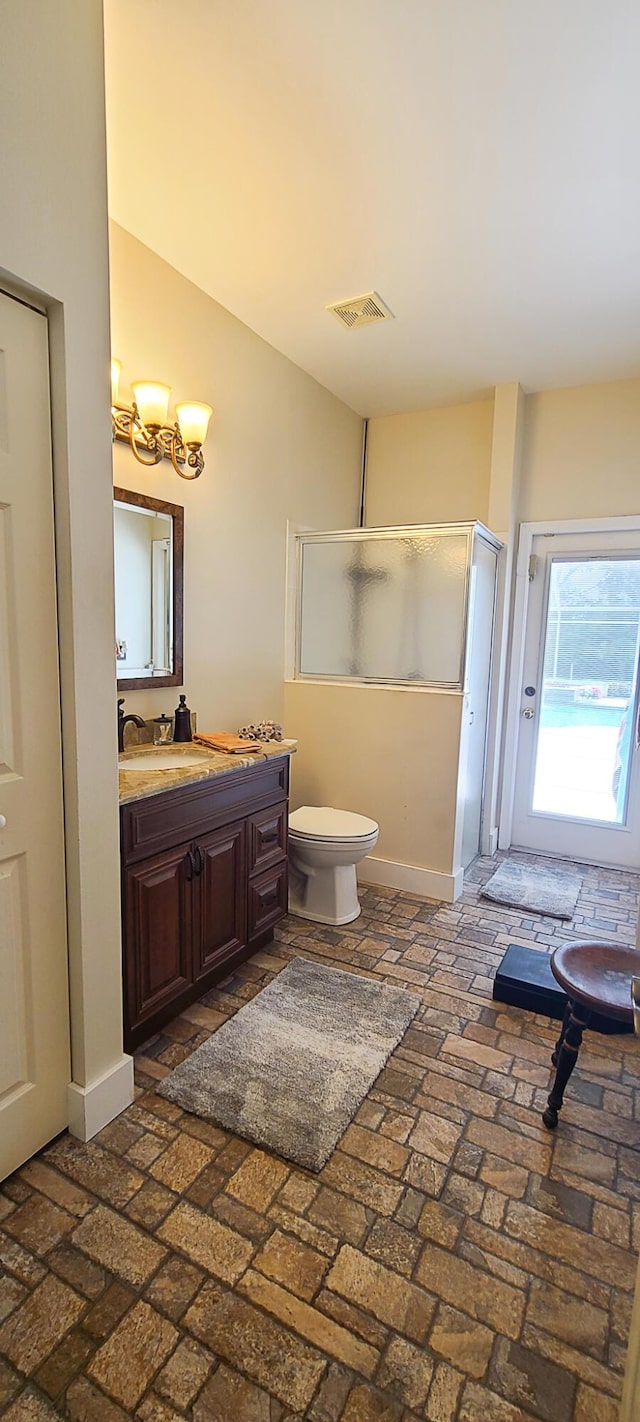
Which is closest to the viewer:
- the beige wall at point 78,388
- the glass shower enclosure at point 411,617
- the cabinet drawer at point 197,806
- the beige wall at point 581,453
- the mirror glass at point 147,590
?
the beige wall at point 78,388

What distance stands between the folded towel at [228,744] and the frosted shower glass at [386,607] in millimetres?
1008

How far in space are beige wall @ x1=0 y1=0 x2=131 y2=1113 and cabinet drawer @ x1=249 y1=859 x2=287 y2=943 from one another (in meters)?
0.80

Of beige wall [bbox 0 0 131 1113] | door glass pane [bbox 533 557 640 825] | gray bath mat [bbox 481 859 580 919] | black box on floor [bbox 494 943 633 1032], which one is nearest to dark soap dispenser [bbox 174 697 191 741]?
beige wall [bbox 0 0 131 1113]

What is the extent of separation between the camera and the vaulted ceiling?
149 cm

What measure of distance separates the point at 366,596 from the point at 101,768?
2087 millimetres

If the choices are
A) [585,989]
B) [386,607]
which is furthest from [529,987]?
[386,607]

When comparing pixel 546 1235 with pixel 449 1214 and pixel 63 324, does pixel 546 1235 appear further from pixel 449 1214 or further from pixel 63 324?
pixel 63 324

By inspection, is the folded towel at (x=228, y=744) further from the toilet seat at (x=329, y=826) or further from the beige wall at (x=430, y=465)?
the beige wall at (x=430, y=465)

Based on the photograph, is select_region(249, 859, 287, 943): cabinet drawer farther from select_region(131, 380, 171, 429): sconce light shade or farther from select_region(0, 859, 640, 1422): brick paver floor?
select_region(131, 380, 171, 429): sconce light shade

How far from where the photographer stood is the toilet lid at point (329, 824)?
2.70m

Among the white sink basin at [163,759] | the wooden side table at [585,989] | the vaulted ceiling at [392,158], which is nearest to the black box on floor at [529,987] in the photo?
the wooden side table at [585,989]

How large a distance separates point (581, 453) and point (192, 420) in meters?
2.31

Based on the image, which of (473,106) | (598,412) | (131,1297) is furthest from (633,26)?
(131,1297)

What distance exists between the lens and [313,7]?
4.72ft
